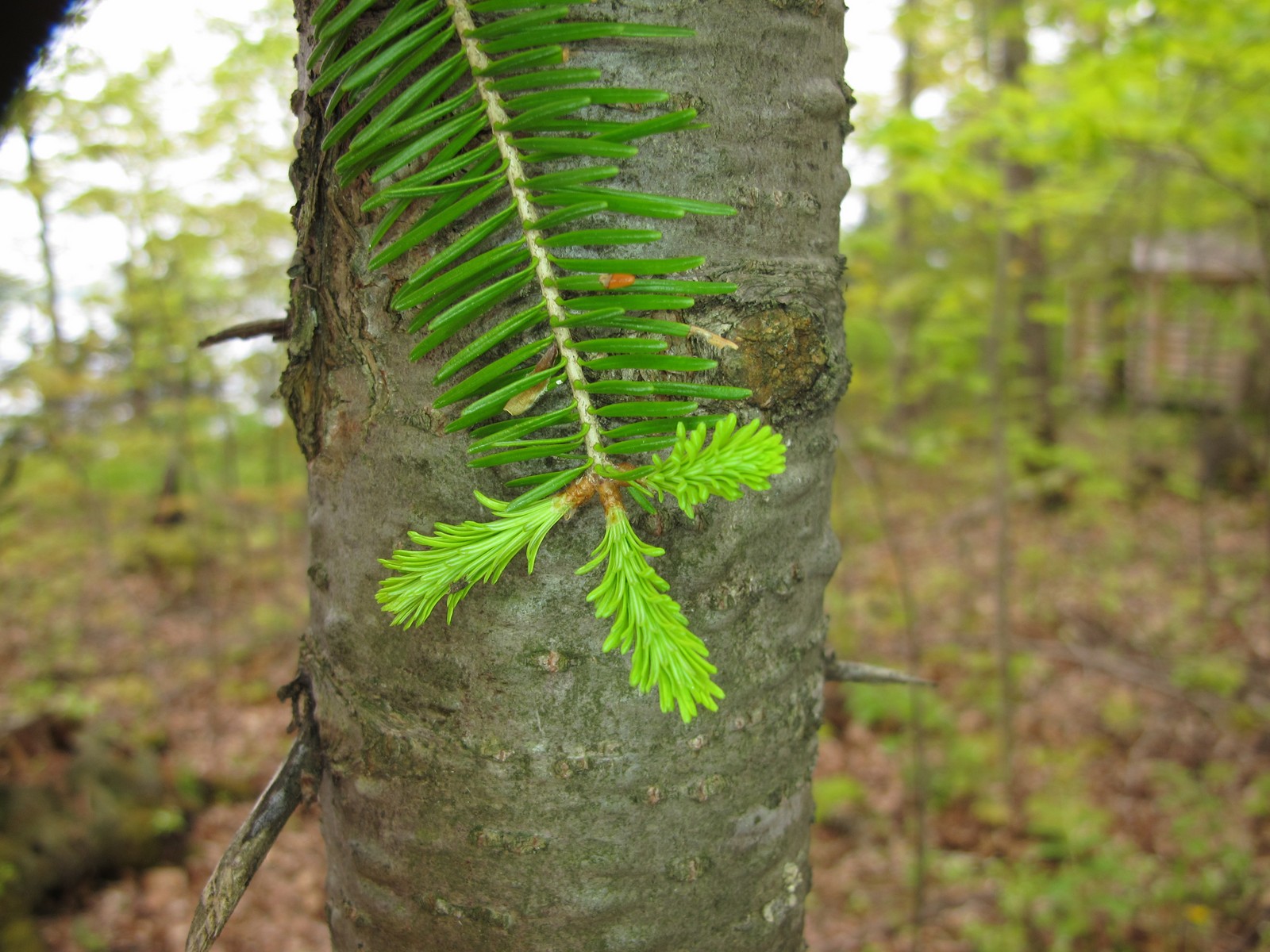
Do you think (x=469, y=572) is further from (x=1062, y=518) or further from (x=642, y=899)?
(x=1062, y=518)

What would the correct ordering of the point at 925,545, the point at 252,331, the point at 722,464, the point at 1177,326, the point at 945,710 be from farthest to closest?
the point at 1177,326
the point at 925,545
the point at 945,710
the point at 252,331
the point at 722,464

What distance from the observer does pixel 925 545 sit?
7398mm

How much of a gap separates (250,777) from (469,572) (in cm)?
514

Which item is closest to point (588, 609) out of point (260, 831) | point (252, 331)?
point (260, 831)

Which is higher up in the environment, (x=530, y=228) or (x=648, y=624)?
(x=530, y=228)

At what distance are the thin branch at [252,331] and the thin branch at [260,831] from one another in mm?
344

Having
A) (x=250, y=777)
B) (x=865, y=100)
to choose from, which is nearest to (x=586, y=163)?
(x=250, y=777)

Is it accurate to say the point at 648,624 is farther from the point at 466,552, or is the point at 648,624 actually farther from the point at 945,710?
the point at 945,710

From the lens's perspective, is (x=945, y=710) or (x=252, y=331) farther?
(x=945, y=710)

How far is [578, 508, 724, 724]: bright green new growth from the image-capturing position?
440 millimetres

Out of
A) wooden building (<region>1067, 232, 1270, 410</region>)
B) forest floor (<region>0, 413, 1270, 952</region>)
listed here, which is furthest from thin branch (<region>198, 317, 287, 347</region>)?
wooden building (<region>1067, 232, 1270, 410</region>)

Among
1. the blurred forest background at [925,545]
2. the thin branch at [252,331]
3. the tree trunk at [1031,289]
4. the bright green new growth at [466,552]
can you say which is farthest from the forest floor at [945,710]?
the bright green new growth at [466,552]

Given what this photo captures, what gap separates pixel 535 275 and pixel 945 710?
5.15m

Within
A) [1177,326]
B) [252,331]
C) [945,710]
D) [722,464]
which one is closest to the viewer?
[722,464]
